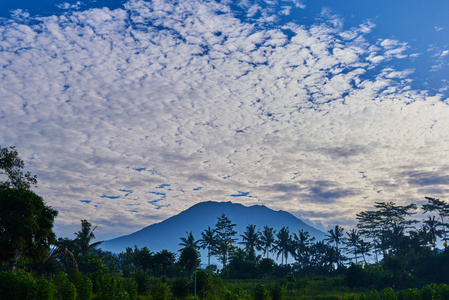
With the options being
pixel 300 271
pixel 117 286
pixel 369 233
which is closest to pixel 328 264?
pixel 300 271

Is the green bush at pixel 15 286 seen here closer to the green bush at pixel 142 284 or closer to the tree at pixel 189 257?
the green bush at pixel 142 284

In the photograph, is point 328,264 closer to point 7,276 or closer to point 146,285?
point 146,285

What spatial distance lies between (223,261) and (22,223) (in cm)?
5951

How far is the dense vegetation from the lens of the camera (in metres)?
26.4

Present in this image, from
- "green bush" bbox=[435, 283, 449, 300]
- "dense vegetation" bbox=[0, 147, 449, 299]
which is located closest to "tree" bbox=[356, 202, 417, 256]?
"dense vegetation" bbox=[0, 147, 449, 299]

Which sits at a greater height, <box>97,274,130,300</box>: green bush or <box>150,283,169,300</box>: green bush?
<box>97,274,130,300</box>: green bush

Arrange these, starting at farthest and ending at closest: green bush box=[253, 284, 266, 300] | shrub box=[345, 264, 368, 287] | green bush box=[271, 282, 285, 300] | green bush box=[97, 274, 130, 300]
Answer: shrub box=[345, 264, 368, 287] → green bush box=[271, 282, 285, 300] → green bush box=[253, 284, 266, 300] → green bush box=[97, 274, 130, 300]

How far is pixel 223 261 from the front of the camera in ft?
263

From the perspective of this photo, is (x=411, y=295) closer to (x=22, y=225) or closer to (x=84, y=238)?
(x=22, y=225)

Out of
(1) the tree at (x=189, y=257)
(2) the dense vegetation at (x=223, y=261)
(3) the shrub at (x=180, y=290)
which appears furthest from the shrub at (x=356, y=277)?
(3) the shrub at (x=180, y=290)

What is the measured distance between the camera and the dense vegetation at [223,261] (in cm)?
2644

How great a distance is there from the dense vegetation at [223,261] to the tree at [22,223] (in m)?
0.07

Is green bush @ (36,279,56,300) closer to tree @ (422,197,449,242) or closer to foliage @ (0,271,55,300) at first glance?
foliage @ (0,271,55,300)

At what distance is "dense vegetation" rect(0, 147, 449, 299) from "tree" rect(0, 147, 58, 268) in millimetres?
70
